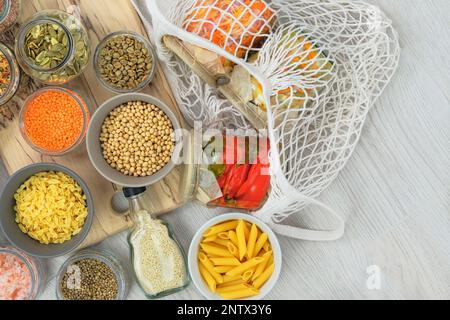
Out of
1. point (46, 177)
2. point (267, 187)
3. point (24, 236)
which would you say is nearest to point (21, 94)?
point (46, 177)

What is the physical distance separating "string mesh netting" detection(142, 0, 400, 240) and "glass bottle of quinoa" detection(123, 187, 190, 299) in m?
0.22

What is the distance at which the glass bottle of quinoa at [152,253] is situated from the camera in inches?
42.7

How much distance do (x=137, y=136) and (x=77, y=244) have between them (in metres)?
0.26

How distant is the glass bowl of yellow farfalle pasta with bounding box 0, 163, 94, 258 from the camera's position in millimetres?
1010

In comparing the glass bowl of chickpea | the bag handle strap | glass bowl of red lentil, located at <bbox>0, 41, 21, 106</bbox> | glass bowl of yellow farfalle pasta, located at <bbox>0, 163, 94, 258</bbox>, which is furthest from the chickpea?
the bag handle strap

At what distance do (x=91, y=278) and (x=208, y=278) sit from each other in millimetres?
272

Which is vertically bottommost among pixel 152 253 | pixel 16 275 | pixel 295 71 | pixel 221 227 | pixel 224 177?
pixel 16 275

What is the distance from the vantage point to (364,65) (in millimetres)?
1061

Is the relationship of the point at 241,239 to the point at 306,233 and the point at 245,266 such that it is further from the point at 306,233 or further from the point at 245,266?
the point at 306,233

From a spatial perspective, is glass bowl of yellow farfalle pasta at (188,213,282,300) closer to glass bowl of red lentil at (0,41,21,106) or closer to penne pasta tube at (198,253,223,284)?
penne pasta tube at (198,253,223,284)

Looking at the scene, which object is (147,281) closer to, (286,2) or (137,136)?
(137,136)

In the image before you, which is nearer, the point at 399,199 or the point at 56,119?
the point at 56,119

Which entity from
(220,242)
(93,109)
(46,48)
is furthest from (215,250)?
(46,48)

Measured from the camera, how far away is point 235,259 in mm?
1098
